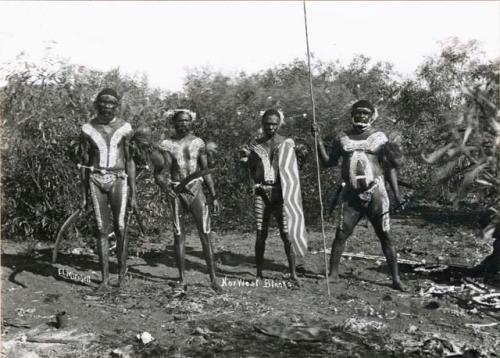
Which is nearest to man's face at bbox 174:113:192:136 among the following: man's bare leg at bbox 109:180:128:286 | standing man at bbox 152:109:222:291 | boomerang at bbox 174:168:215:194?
standing man at bbox 152:109:222:291

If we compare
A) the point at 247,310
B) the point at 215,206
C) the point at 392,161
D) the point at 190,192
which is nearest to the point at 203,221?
the point at 215,206

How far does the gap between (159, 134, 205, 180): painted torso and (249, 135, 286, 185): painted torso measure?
69 centimetres

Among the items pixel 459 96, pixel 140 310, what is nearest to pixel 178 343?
pixel 140 310

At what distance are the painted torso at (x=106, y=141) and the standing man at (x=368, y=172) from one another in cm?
231

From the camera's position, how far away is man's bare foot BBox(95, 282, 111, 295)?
20.1 ft

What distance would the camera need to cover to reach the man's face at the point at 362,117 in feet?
20.2

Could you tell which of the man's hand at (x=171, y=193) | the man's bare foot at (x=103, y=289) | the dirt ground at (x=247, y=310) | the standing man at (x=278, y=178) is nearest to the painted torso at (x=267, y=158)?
the standing man at (x=278, y=178)

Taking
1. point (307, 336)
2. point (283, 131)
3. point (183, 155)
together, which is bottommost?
point (307, 336)

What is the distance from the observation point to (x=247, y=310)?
5.58 meters

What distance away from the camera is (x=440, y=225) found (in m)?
10.2

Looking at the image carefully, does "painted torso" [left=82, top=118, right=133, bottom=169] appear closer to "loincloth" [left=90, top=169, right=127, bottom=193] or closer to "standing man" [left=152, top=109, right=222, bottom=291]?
"loincloth" [left=90, top=169, right=127, bottom=193]

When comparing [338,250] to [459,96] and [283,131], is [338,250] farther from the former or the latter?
[459,96]

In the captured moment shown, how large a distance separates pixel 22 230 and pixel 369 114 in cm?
584

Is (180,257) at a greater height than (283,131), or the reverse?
(283,131)
